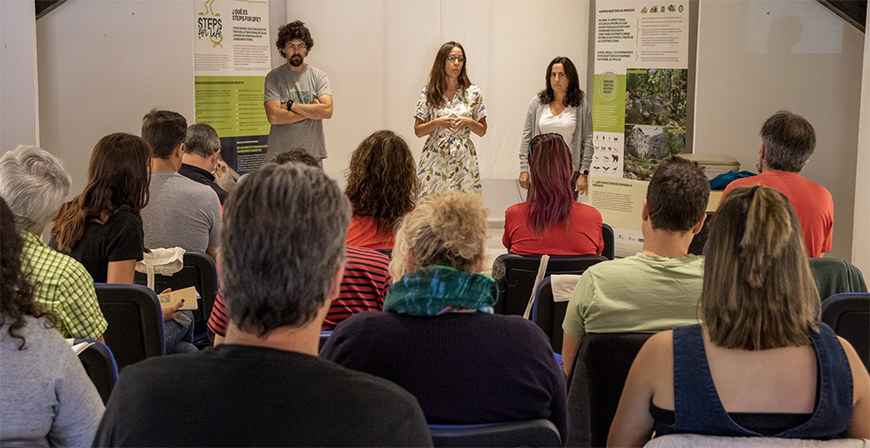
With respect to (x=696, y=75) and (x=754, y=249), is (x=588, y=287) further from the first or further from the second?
(x=696, y=75)

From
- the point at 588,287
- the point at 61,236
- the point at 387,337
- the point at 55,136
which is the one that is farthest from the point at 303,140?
the point at 387,337

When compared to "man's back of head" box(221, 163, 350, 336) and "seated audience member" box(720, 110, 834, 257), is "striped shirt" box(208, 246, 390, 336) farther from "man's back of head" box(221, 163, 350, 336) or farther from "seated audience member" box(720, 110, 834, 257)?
"seated audience member" box(720, 110, 834, 257)

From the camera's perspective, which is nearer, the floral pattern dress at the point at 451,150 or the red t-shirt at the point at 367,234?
the red t-shirt at the point at 367,234

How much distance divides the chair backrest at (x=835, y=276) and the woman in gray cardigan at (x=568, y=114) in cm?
281

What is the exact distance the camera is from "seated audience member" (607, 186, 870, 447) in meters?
1.25

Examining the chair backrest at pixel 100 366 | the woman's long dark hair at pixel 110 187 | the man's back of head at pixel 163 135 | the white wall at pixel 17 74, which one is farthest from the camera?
the white wall at pixel 17 74

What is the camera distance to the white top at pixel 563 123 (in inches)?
199

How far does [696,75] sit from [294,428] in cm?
500

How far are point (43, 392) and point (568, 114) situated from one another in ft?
14.1

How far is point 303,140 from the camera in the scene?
17.2ft

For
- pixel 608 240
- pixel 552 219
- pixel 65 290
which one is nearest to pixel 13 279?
pixel 65 290

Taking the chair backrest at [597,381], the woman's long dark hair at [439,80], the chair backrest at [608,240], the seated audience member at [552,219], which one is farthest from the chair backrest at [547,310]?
the woman's long dark hair at [439,80]

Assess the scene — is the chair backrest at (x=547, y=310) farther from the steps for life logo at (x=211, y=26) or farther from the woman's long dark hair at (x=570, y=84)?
the steps for life logo at (x=211, y=26)

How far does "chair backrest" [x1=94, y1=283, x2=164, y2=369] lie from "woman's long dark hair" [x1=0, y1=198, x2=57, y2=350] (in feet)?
2.48
